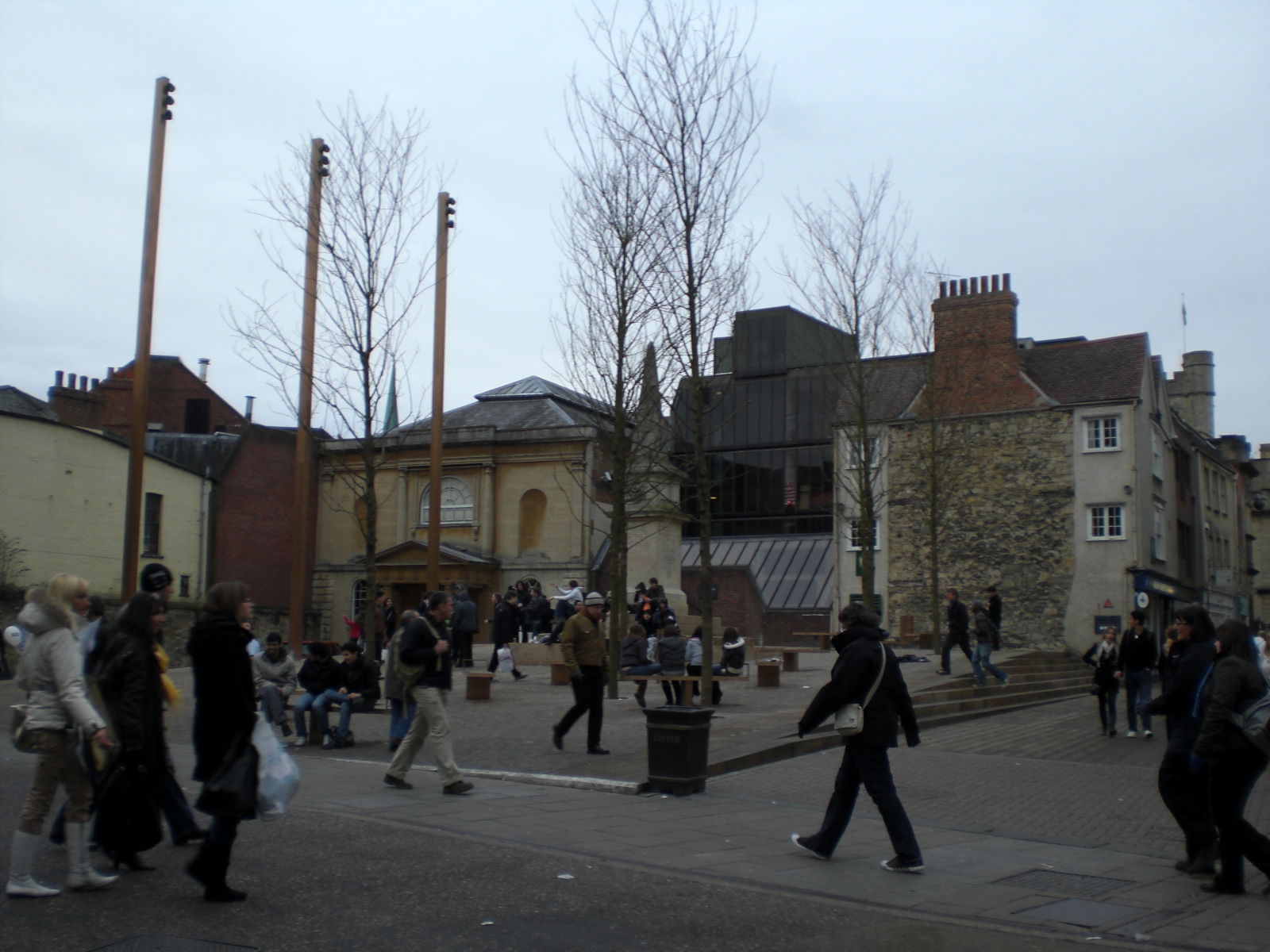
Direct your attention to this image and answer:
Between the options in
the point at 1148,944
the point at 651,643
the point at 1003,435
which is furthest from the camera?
the point at 1003,435

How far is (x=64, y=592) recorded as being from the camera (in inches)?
257

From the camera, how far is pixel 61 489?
37.9m

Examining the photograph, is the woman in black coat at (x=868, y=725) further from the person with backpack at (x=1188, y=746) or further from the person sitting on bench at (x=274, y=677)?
the person sitting on bench at (x=274, y=677)

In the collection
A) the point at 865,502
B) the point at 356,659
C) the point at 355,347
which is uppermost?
the point at 355,347

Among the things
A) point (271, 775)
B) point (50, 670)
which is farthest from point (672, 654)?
point (50, 670)

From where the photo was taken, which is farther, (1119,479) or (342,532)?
(342,532)

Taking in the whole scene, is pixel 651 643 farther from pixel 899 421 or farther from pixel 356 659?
pixel 899 421

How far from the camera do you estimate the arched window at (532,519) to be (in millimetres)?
46750

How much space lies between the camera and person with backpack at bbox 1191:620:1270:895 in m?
7.36

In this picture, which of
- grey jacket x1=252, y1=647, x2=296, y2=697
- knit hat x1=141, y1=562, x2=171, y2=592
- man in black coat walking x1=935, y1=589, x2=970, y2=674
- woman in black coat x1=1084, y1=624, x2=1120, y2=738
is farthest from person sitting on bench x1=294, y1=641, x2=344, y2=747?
man in black coat walking x1=935, y1=589, x2=970, y2=674

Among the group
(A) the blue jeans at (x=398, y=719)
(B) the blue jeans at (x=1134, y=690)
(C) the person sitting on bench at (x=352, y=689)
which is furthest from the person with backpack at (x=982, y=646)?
(A) the blue jeans at (x=398, y=719)

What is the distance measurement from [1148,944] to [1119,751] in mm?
10404

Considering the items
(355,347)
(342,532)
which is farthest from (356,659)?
(342,532)

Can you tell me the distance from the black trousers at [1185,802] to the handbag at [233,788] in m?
5.97
